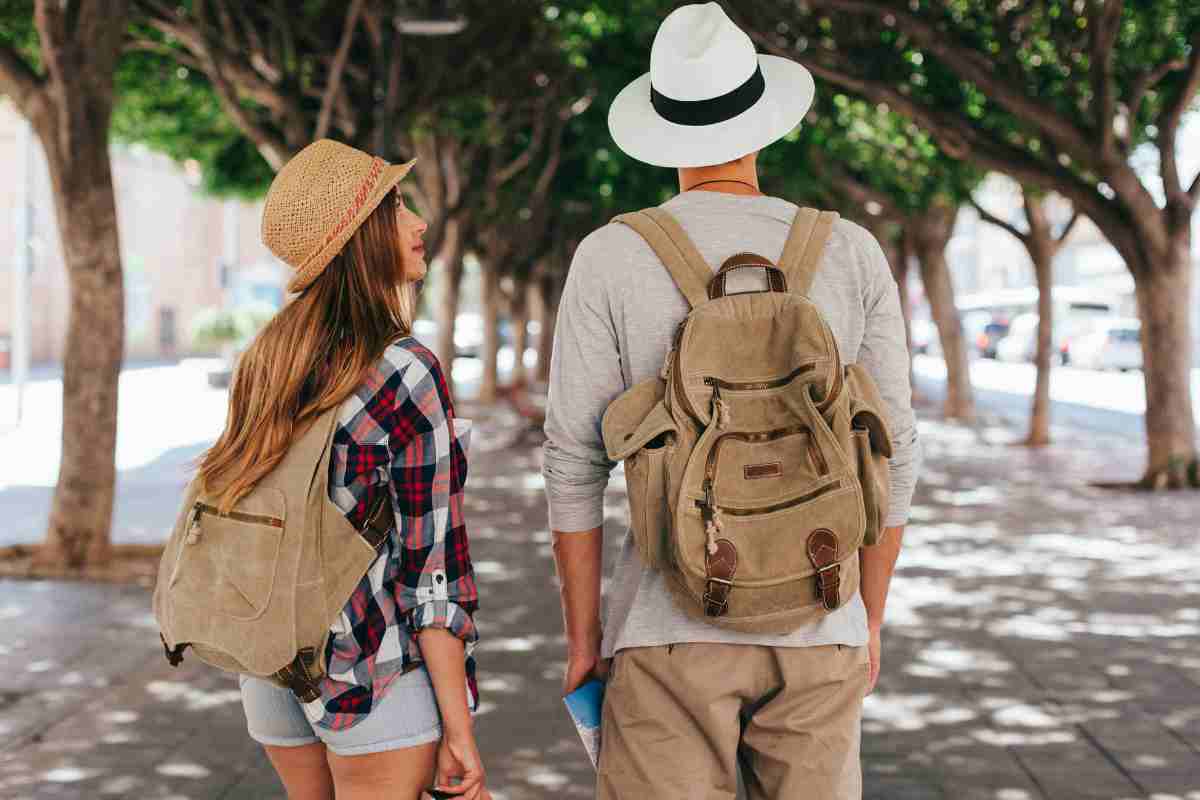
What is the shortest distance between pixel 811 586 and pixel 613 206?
2574cm

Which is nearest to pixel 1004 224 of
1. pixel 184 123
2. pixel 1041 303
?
pixel 1041 303

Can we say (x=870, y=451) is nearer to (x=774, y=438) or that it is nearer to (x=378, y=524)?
(x=774, y=438)

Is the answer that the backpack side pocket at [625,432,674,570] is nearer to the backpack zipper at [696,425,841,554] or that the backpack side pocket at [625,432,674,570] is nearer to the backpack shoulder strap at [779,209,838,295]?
the backpack zipper at [696,425,841,554]

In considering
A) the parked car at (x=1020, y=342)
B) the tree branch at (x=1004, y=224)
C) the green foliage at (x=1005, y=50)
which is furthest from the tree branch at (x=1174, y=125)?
the parked car at (x=1020, y=342)

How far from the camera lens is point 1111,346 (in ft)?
143

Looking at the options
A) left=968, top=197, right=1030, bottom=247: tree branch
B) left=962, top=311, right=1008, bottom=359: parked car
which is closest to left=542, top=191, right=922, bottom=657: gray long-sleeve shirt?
left=968, top=197, right=1030, bottom=247: tree branch

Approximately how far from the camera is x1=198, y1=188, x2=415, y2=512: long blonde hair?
7.06ft

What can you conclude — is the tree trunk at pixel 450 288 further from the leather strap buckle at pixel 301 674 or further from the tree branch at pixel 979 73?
the leather strap buckle at pixel 301 674

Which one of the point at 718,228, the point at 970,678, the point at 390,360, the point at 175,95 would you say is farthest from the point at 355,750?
the point at 175,95

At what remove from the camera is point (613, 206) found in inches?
1083

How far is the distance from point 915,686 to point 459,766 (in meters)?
4.18

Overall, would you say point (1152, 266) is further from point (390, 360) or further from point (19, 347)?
point (19, 347)

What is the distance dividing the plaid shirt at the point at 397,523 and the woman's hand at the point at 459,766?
0.14m

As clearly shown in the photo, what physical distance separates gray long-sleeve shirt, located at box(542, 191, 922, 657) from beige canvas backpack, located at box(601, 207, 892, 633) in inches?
4.0
